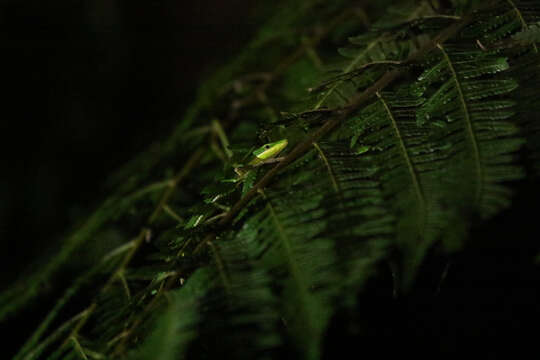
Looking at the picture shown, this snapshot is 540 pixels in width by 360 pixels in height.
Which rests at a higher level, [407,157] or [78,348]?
[407,157]

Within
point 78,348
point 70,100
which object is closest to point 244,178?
point 78,348

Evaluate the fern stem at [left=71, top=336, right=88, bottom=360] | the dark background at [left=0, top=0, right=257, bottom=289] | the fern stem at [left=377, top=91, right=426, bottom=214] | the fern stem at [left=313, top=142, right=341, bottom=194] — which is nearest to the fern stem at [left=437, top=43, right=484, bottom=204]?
the fern stem at [left=377, top=91, right=426, bottom=214]

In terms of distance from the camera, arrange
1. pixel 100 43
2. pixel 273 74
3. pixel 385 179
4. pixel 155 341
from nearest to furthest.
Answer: pixel 155 341 < pixel 385 179 < pixel 273 74 < pixel 100 43

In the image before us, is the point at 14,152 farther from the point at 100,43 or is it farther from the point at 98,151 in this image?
the point at 100,43

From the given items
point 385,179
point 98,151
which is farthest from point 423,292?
point 98,151

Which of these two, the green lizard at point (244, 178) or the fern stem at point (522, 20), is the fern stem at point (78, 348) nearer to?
the green lizard at point (244, 178)

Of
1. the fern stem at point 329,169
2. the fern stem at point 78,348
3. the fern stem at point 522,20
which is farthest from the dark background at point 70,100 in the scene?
the fern stem at point 522,20

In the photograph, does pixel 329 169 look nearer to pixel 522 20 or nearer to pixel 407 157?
pixel 407 157

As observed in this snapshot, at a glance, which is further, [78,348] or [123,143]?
[123,143]
